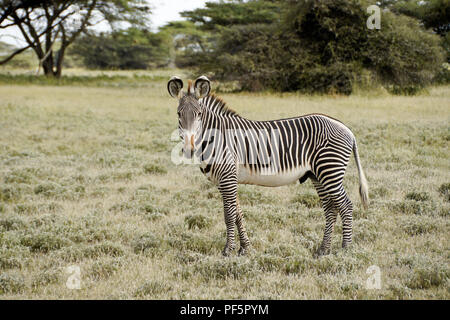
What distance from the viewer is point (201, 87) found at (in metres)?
4.48

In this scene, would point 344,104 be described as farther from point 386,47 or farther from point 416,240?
point 416,240

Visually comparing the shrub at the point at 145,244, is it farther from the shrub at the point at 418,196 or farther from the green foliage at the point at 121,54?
the green foliage at the point at 121,54

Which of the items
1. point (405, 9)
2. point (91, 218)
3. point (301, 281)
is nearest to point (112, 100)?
point (91, 218)

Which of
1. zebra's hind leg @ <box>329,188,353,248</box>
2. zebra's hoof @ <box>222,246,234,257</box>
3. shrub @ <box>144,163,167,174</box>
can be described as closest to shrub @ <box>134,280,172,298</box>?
zebra's hoof @ <box>222,246,234,257</box>

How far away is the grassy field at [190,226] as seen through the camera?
429 cm

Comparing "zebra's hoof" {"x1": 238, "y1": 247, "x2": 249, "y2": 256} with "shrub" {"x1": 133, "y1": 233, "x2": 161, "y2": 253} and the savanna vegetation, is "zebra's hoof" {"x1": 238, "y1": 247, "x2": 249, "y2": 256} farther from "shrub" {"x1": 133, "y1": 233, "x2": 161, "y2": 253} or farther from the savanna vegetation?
"shrub" {"x1": 133, "y1": 233, "x2": 161, "y2": 253}

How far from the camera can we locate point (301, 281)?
4305 millimetres

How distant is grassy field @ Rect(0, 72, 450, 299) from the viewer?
429 cm

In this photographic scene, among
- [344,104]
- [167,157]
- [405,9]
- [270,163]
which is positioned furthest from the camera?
[405,9]

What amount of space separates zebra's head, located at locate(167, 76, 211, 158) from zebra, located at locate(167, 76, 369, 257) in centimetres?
4

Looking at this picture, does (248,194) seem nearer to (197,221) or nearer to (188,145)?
(197,221)

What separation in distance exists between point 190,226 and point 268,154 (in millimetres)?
1942

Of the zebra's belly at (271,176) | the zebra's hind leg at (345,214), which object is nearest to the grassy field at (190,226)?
the zebra's hind leg at (345,214)

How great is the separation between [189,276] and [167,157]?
6411mm
